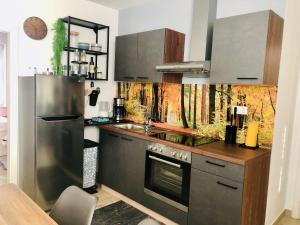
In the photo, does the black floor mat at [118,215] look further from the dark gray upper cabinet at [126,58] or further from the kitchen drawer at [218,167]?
the dark gray upper cabinet at [126,58]

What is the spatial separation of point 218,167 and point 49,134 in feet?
6.09

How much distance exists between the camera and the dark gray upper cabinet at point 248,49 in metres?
2.23

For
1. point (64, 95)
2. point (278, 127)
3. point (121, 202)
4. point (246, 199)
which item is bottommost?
point (121, 202)

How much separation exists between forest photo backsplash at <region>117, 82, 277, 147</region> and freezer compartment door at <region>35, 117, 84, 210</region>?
3.51 feet

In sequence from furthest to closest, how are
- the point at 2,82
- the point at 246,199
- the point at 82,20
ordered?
the point at 2,82 < the point at 82,20 < the point at 246,199

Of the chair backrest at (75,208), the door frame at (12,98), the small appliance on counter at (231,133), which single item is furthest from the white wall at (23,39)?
the small appliance on counter at (231,133)

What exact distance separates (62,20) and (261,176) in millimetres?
3026

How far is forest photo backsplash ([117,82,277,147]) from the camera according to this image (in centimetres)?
260

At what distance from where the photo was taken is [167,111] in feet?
11.4

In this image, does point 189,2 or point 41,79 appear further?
point 189,2

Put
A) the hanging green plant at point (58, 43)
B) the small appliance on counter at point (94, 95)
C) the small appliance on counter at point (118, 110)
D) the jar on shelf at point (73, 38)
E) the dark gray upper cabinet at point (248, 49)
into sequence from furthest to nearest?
the small appliance on counter at point (118, 110)
the small appliance on counter at point (94, 95)
the jar on shelf at point (73, 38)
the hanging green plant at point (58, 43)
the dark gray upper cabinet at point (248, 49)

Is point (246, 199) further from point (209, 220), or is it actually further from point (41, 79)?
point (41, 79)

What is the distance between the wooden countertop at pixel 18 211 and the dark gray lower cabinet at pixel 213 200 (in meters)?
1.47

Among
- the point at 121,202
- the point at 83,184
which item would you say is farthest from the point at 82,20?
the point at 121,202
